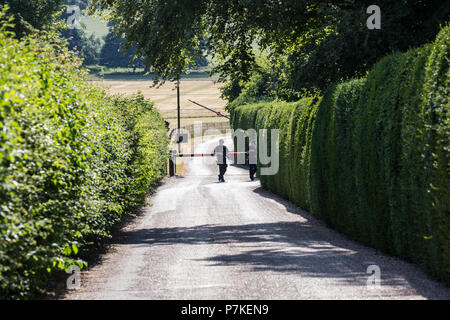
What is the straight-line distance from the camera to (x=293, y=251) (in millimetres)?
11547

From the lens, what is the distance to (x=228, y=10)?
61.1 feet

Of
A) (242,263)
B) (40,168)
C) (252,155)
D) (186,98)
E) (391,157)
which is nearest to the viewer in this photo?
(40,168)

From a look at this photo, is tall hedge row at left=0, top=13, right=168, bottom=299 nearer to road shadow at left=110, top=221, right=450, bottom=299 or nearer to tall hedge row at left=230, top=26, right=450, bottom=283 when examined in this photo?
road shadow at left=110, top=221, right=450, bottom=299

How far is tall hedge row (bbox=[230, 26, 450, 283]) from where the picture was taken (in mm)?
8820

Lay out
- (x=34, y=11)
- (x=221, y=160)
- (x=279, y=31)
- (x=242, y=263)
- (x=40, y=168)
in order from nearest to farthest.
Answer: (x=40, y=168) → (x=242, y=263) → (x=279, y=31) → (x=221, y=160) → (x=34, y=11)

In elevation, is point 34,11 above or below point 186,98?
above

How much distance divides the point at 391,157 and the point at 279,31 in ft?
27.8

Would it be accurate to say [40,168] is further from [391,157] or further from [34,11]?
[34,11]

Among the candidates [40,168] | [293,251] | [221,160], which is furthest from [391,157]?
[221,160]

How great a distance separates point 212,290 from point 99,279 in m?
2.29

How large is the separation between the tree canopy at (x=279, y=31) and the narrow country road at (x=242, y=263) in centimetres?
432

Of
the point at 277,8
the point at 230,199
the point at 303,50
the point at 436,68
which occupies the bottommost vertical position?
the point at 230,199

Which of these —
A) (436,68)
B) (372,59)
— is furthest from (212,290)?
(372,59)
